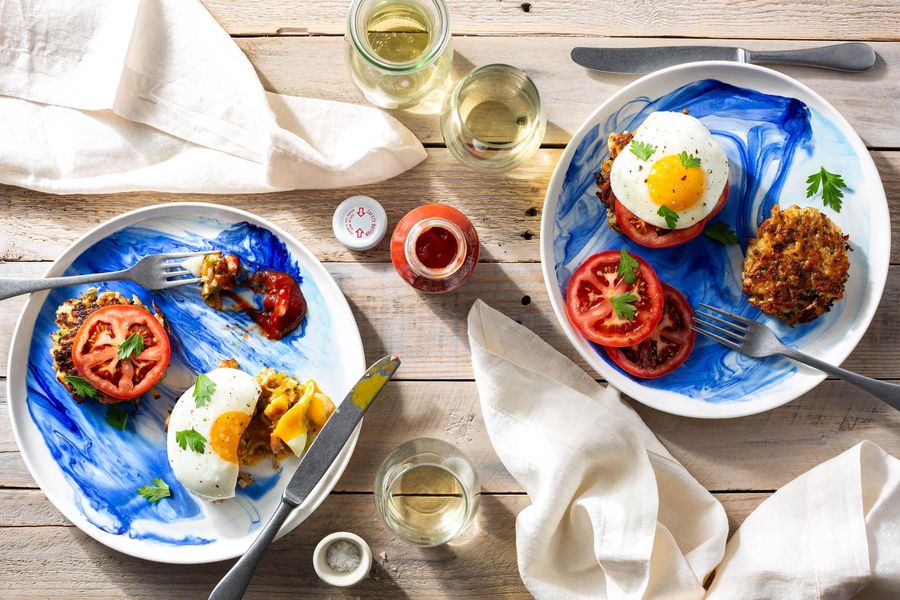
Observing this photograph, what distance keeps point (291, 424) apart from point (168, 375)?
1.53 feet

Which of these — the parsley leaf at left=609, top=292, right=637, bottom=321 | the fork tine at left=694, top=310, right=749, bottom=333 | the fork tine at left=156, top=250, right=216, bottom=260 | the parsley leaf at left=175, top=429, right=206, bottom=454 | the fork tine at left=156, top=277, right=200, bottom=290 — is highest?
the fork tine at left=156, top=250, right=216, bottom=260

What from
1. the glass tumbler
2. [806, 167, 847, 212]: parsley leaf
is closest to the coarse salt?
the glass tumbler

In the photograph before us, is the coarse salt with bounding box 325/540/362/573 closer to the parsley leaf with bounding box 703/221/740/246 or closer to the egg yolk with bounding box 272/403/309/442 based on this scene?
the egg yolk with bounding box 272/403/309/442

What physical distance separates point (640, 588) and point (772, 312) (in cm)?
92

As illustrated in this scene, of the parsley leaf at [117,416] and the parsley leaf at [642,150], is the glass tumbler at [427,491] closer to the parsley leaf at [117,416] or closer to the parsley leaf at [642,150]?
the parsley leaf at [117,416]

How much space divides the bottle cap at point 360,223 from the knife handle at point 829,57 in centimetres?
129

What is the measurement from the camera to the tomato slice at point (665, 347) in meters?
2.33

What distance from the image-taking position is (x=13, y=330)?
247cm

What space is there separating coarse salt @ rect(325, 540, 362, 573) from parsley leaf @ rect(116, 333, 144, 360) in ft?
2.78

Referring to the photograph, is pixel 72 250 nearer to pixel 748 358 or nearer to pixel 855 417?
pixel 748 358

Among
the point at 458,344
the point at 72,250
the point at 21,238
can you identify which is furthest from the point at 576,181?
the point at 21,238

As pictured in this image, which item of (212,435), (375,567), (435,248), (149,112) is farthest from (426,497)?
(149,112)

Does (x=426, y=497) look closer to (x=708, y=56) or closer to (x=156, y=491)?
(x=156, y=491)

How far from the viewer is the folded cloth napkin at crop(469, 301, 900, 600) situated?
2.22m
